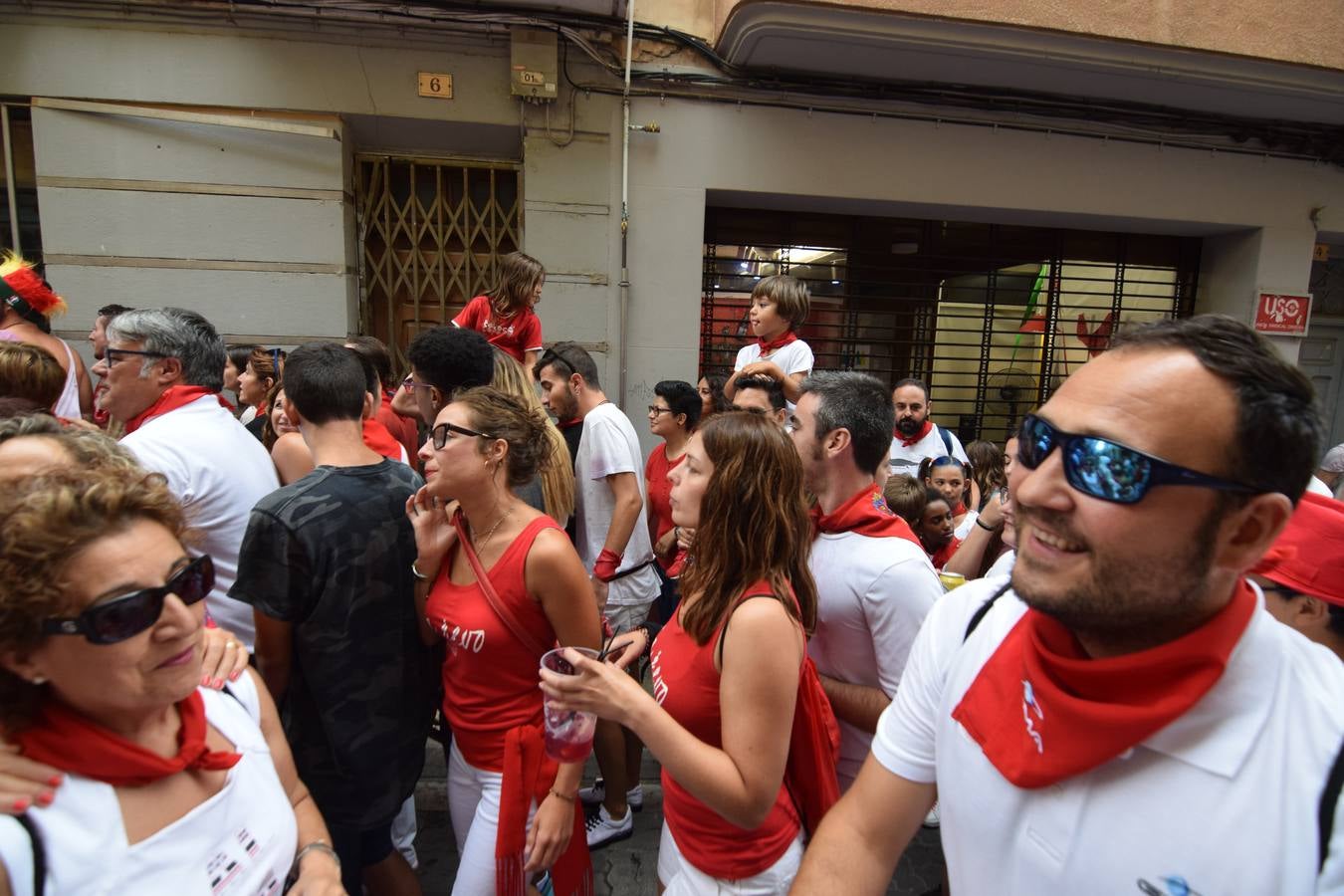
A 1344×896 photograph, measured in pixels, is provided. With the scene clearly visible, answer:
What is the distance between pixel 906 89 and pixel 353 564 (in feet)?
20.9

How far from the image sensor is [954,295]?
7.69 m

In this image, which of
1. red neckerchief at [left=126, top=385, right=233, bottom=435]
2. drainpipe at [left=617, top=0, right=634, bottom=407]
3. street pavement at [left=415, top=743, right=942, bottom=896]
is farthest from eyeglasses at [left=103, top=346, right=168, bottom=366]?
drainpipe at [left=617, top=0, right=634, bottom=407]

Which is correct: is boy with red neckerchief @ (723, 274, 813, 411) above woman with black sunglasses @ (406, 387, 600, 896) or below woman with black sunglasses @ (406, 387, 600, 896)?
above

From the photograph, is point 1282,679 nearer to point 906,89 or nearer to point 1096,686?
point 1096,686

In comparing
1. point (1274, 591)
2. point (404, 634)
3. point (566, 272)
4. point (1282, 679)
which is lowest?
point (404, 634)

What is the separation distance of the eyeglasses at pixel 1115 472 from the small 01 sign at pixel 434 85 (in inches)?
238

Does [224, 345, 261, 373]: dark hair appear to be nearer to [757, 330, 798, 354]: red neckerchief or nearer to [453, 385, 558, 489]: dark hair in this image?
[453, 385, 558, 489]: dark hair

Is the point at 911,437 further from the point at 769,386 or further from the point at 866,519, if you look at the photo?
the point at 866,519

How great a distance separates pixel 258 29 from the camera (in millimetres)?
5301

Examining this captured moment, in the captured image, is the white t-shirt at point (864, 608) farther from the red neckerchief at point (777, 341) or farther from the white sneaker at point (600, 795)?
the red neckerchief at point (777, 341)

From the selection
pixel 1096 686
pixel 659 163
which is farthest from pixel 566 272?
pixel 1096 686

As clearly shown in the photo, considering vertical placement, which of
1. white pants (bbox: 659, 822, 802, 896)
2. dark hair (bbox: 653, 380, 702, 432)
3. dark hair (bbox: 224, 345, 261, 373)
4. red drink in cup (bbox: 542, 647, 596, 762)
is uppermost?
dark hair (bbox: 224, 345, 261, 373)

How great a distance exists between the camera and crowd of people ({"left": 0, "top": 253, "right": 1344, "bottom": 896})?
0.90m

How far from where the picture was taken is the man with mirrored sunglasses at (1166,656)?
839 mm
